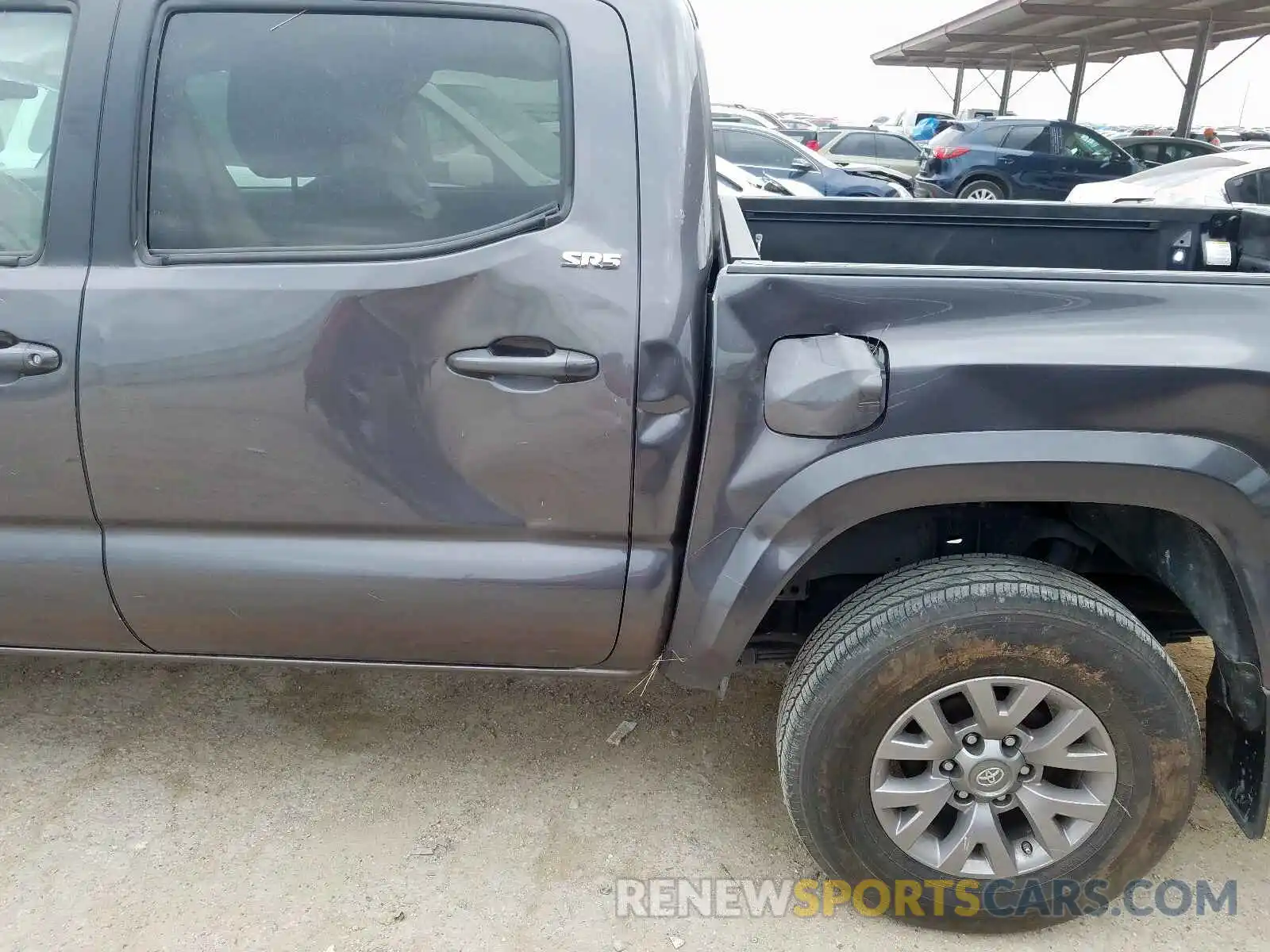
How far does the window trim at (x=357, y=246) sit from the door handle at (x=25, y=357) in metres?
0.26

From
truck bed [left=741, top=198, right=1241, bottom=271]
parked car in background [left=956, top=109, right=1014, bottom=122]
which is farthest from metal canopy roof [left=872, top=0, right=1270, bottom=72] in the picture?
truck bed [left=741, top=198, right=1241, bottom=271]

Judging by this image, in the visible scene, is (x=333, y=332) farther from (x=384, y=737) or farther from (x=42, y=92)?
(x=384, y=737)

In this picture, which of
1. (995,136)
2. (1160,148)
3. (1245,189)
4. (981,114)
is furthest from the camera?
(981,114)

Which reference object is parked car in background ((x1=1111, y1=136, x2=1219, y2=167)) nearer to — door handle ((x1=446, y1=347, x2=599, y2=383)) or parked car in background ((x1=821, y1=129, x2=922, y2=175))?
parked car in background ((x1=821, y1=129, x2=922, y2=175))

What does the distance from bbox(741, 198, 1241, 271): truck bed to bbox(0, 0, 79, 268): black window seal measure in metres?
1.90

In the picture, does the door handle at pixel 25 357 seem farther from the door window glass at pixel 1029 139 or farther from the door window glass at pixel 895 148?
the door window glass at pixel 895 148

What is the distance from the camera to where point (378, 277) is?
1.80 meters

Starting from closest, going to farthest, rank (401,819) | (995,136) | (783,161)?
(401,819) < (783,161) < (995,136)

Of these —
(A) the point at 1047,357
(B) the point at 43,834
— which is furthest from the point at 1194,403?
(B) the point at 43,834

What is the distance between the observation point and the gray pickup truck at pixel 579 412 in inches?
68.4

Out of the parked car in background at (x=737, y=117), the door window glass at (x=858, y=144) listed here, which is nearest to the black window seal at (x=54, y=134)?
the parked car in background at (x=737, y=117)

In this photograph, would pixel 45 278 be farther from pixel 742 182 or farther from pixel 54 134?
pixel 742 182

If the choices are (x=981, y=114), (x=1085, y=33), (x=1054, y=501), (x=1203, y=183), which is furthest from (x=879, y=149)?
(x=1054, y=501)

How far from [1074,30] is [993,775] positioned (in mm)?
26678
